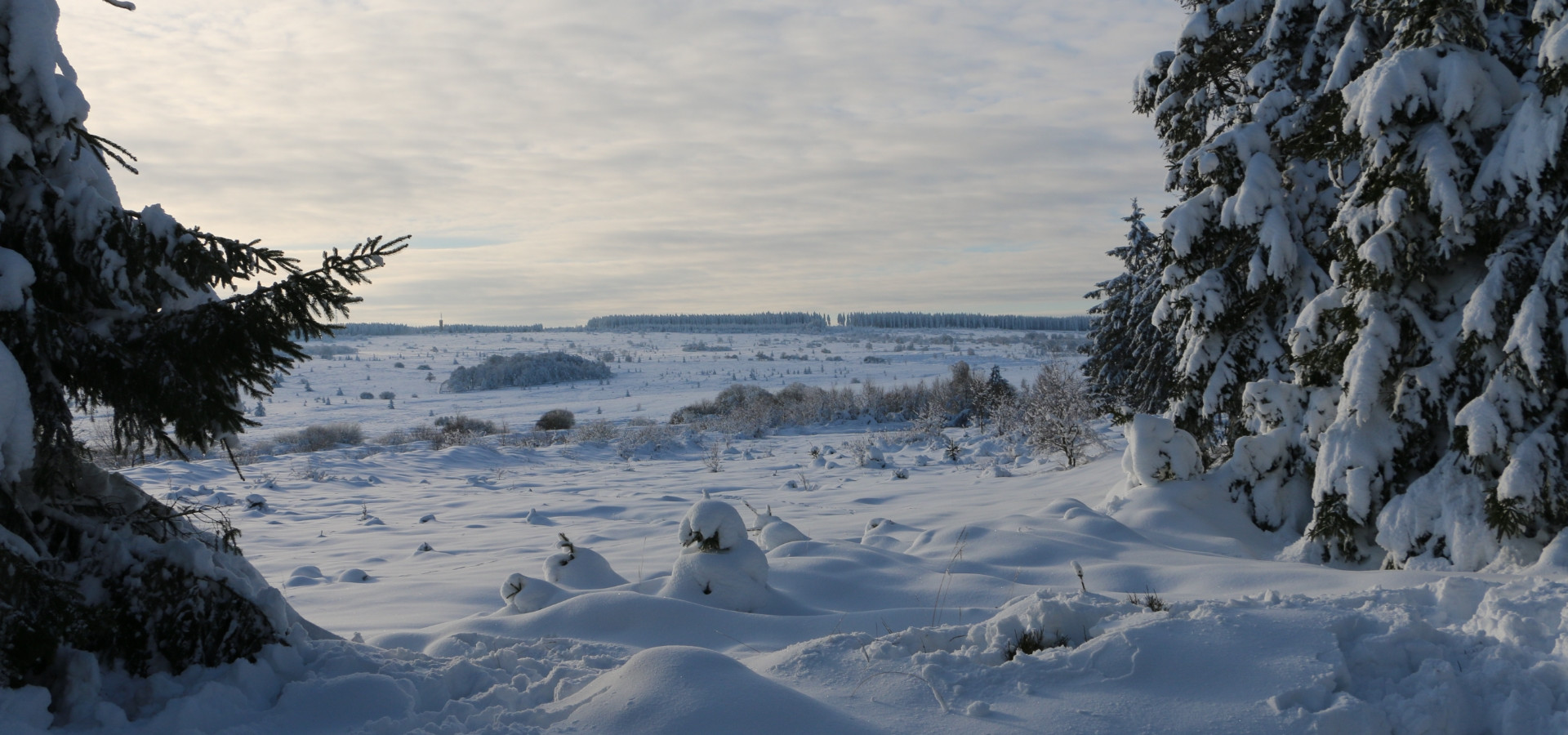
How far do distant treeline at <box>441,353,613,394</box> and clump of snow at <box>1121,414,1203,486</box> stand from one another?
3511cm

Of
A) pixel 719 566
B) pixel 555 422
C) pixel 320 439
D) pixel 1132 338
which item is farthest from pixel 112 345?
pixel 555 422

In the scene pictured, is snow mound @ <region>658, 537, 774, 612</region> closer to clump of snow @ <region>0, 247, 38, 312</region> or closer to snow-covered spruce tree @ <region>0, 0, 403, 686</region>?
snow-covered spruce tree @ <region>0, 0, 403, 686</region>

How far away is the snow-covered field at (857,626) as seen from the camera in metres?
3.18

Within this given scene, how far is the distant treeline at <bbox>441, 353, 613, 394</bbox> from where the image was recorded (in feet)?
131

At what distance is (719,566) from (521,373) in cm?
3762


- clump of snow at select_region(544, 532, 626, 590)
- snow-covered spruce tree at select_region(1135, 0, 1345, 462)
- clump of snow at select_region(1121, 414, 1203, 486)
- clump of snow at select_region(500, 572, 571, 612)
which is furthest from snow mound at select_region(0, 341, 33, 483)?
snow-covered spruce tree at select_region(1135, 0, 1345, 462)

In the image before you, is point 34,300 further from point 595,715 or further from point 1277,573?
point 1277,573

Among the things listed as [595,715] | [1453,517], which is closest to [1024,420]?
[1453,517]

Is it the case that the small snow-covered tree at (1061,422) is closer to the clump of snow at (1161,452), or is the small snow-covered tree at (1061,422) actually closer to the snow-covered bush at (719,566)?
the clump of snow at (1161,452)

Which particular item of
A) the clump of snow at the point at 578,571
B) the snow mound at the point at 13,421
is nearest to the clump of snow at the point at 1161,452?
the clump of snow at the point at 578,571

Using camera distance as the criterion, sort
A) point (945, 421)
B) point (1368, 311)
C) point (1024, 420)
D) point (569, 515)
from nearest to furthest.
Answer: point (1368, 311) < point (569, 515) < point (1024, 420) < point (945, 421)

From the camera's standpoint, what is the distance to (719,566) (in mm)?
5828

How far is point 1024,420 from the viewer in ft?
57.5

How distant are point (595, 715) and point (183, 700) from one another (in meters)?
1.51
